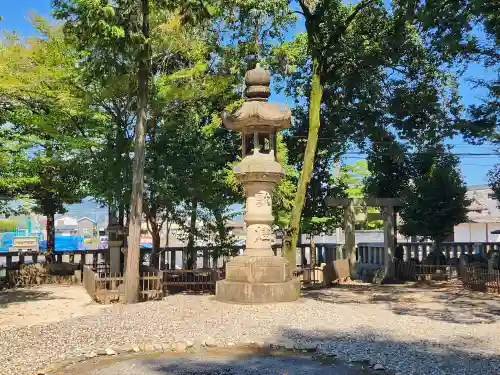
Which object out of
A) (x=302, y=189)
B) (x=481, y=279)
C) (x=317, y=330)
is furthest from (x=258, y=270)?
(x=481, y=279)

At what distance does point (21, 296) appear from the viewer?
46.8 ft

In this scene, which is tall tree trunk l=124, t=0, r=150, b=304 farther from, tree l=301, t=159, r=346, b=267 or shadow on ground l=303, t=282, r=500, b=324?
tree l=301, t=159, r=346, b=267

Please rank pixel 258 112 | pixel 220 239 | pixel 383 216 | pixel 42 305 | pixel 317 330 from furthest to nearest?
pixel 383 216 → pixel 220 239 → pixel 42 305 → pixel 258 112 → pixel 317 330

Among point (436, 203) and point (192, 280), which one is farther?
point (436, 203)

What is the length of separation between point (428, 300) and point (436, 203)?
701cm

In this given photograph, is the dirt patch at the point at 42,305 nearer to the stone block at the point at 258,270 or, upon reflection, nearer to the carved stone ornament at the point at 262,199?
the stone block at the point at 258,270

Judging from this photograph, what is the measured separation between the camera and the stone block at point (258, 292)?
11.1 meters

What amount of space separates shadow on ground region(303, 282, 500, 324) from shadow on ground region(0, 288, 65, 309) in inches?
293

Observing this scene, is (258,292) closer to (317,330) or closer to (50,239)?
(317,330)

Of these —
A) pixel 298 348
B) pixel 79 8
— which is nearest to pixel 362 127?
pixel 79 8

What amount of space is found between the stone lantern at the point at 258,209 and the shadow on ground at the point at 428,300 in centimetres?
153

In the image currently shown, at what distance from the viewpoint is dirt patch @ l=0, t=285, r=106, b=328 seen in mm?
10438

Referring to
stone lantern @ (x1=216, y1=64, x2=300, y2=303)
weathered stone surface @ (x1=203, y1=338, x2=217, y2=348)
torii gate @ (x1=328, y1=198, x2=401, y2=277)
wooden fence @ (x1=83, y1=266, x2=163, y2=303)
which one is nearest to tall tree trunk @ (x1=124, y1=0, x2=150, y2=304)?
wooden fence @ (x1=83, y1=266, x2=163, y2=303)

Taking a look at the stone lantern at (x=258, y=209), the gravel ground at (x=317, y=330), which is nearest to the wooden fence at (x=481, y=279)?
the gravel ground at (x=317, y=330)
